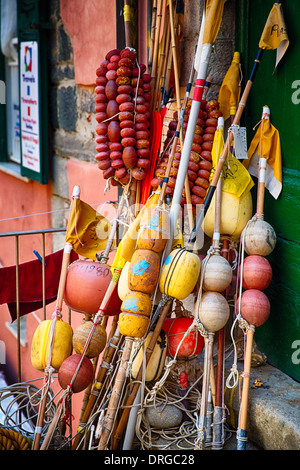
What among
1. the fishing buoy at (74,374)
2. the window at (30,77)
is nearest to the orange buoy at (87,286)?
the fishing buoy at (74,374)

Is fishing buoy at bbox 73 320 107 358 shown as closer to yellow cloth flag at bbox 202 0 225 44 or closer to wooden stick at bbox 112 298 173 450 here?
wooden stick at bbox 112 298 173 450

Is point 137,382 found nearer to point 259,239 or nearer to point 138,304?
point 138,304

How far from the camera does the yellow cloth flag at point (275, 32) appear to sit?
2.18m

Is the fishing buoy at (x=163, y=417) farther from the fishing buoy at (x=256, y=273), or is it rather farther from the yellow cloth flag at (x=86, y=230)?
the yellow cloth flag at (x=86, y=230)

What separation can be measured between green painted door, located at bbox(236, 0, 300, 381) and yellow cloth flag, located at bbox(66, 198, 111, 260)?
749mm

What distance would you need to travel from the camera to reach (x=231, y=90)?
94.6 inches

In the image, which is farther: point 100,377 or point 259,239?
point 100,377

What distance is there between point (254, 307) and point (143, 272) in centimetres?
45

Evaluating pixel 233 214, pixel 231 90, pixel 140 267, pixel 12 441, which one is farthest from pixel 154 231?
pixel 12 441

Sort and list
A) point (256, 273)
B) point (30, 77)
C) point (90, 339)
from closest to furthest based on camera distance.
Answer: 1. point (256, 273)
2. point (90, 339)
3. point (30, 77)

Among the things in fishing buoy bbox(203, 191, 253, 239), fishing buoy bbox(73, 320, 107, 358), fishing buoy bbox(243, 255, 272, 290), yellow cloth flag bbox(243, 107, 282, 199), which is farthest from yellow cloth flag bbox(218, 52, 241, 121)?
fishing buoy bbox(73, 320, 107, 358)

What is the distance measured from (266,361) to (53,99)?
2784mm

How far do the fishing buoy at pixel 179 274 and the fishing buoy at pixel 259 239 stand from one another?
0.24 meters
